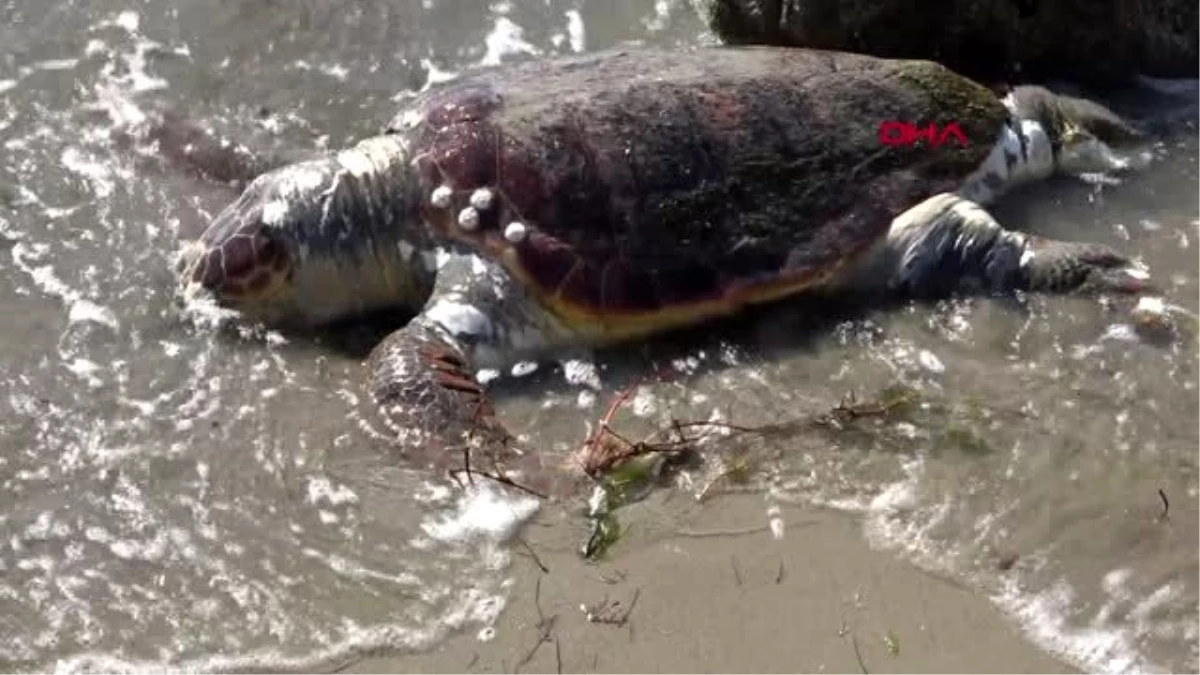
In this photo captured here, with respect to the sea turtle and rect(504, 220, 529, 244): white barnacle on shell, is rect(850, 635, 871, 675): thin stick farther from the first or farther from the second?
rect(504, 220, 529, 244): white barnacle on shell

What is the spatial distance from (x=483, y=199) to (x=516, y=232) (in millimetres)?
167

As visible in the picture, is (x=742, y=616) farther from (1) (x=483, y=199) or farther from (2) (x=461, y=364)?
(1) (x=483, y=199)

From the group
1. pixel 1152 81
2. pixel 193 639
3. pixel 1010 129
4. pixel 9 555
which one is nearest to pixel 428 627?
pixel 193 639

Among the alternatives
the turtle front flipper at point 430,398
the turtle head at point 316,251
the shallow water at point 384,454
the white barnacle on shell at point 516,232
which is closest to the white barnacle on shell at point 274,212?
the turtle head at point 316,251

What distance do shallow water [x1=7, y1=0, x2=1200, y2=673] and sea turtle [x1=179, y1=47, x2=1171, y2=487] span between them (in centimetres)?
16

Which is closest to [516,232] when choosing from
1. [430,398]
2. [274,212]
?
[430,398]

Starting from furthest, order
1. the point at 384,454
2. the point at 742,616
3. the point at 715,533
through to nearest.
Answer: the point at 384,454, the point at 715,533, the point at 742,616

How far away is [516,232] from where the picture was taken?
4.62 metres

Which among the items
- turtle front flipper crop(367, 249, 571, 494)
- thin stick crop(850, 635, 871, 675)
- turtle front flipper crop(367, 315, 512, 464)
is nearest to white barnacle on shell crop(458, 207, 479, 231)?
turtle front flipper crop(367, 249, 571, 494)

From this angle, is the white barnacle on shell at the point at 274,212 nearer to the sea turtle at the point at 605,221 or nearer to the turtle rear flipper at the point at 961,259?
the sea turtle at the point at 605,221

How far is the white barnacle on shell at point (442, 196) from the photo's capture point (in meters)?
4.69

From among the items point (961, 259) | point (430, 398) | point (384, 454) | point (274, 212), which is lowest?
point (384, 454)

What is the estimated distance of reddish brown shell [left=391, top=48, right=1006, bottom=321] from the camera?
4648mm

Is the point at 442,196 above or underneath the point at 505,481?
above
